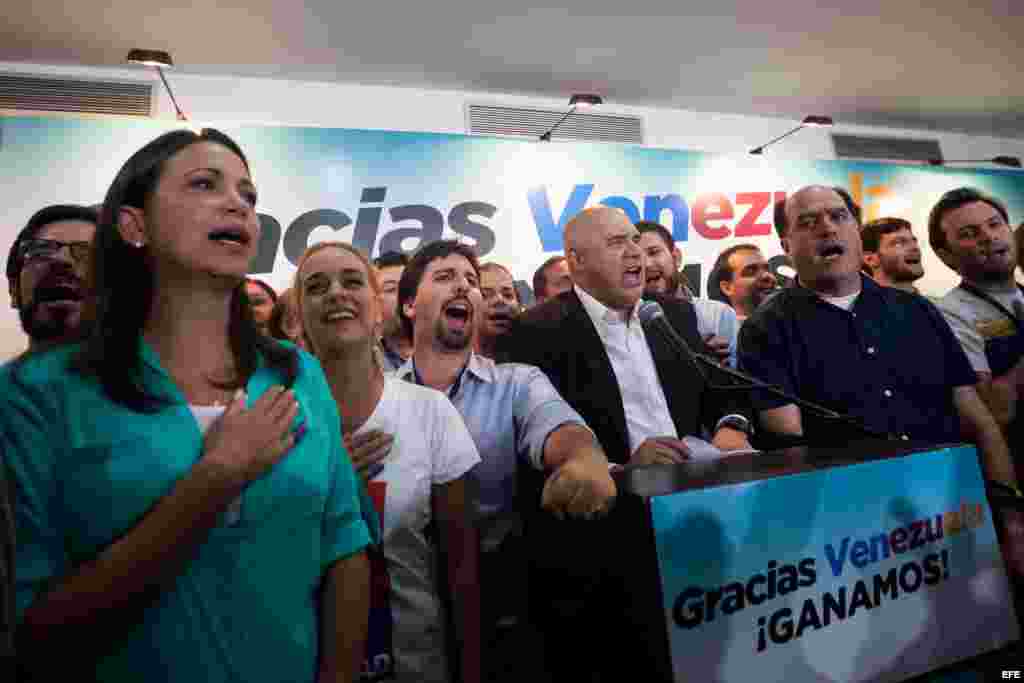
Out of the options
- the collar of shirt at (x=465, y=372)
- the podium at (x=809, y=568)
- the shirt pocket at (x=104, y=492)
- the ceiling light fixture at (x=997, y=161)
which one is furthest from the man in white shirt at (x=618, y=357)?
the ceiling light fixture at (x=997, y=161)

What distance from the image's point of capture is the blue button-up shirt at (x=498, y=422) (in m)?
1.62

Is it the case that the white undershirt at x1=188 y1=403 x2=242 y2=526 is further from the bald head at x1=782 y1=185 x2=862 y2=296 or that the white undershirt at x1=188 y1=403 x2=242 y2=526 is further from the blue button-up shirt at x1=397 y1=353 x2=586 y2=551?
the bald head at x1=782 y1=185 x2=862 y2=296

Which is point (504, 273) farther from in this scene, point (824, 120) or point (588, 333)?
point (824, 120)

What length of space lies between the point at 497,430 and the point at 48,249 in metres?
1.47

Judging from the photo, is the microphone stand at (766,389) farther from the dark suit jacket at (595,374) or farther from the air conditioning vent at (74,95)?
the air conditioning vent at (74,95)

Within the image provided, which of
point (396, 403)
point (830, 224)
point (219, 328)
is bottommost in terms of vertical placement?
point (396, 403)

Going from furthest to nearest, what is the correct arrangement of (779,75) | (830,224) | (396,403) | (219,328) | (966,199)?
(779,75) → (966,199) → (830,224) → (396,403) → (219,328)

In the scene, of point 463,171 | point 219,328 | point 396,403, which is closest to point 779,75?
point 463,171

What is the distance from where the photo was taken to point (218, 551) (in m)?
0.81

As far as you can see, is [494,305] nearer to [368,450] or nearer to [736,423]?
[736,423]

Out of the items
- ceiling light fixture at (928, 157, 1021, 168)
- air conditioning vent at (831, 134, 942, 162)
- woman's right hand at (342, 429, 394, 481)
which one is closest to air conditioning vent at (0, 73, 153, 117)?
woman's right hand at (342, 429, 394, 481)

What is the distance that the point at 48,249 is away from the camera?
5.03 feet

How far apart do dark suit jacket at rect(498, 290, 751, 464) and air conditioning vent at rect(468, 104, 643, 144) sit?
2189mm

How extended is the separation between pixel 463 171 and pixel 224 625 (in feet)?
10.4
